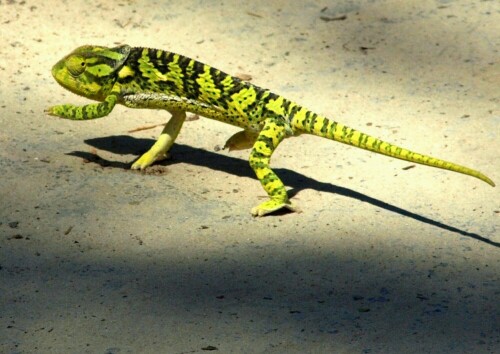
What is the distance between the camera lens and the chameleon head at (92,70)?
6594 mm

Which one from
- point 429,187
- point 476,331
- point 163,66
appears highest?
point 163,66

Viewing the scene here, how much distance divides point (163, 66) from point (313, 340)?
8.65 ft

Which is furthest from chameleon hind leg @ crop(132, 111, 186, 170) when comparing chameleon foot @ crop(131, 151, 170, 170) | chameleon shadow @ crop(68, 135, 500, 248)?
chameleon shadow @ crop(68, 135, 500, 248)

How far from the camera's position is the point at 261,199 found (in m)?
6.40

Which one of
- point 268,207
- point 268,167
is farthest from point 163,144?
point 268,207

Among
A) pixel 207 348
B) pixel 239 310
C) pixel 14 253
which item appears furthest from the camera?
pixel 14 253

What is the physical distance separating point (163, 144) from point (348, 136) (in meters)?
1.35

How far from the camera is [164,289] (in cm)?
516

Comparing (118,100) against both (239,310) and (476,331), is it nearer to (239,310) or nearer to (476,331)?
(239,310)

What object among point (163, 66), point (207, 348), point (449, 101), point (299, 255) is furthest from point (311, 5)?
point (207, 348)

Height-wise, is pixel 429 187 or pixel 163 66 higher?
pixel 163 66

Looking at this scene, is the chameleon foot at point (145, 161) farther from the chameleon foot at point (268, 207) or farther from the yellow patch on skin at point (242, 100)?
the chameleon foot at point (268, 207)

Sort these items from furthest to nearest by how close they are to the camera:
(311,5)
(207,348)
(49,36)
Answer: (311,5) → (49,36) → (207,348)

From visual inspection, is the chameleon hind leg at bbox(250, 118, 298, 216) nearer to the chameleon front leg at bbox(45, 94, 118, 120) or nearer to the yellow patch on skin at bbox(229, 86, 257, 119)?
the yellow patch on skin at bbox(229, 86, 257, 119)
